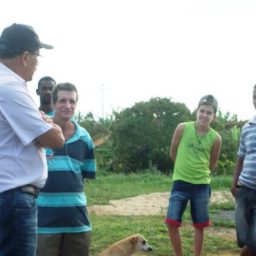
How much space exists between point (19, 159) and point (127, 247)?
3339 mm

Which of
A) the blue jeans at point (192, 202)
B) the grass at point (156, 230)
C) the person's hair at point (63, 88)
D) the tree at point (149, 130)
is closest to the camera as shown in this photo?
the person's hair at point (63, 88)

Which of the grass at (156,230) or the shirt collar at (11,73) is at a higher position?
the shirt collar at (11,73)

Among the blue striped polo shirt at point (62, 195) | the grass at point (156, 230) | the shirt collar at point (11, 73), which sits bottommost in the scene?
the grass at point (156, 230)

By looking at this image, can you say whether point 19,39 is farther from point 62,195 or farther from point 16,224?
point 62,195

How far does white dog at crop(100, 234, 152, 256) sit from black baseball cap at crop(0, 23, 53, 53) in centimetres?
335

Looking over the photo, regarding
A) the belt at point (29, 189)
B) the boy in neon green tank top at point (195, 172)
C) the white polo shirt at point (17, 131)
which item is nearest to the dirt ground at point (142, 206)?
the boy in neon green tank top at point (195, 172)

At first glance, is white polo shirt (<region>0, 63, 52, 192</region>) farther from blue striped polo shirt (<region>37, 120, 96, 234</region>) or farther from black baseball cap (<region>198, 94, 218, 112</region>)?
black baseball cap (<region>198, 94, 218, 112</region>)

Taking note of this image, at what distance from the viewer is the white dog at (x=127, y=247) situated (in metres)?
6.06

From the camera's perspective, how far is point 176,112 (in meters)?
18.3

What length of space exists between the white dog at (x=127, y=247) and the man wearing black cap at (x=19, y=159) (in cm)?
302

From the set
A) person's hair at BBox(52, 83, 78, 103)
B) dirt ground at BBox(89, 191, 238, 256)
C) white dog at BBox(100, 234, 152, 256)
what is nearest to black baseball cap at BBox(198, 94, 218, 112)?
white dog at BBox(100, 234, 152, 256)

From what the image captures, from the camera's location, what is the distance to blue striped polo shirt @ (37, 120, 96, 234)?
419cm

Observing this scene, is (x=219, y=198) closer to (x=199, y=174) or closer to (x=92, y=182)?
(x=92, y=182)

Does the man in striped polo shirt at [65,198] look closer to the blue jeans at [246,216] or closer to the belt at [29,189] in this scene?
the belt at [29,189]
